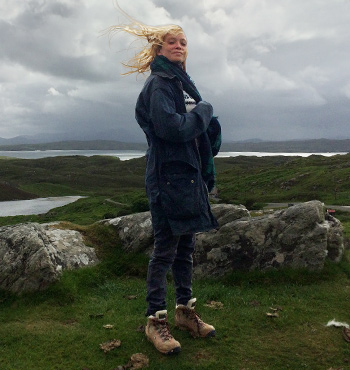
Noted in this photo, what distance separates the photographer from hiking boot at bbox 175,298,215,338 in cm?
554

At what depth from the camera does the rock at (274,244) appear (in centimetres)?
843

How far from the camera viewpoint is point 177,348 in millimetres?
5031

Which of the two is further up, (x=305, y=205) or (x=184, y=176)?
(x=184, y=176)

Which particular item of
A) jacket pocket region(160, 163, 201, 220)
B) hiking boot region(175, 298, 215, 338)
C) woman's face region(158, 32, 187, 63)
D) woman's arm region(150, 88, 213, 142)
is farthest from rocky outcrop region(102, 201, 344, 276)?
woman's face region(158, 32, 187, 63)

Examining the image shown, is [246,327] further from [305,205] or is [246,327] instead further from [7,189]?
[7,189]

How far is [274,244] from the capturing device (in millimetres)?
8719

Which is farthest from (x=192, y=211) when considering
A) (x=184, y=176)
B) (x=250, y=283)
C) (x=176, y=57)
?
(x=250, y=283)

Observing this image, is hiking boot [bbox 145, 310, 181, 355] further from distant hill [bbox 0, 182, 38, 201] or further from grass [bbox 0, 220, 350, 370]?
distant hill [bbox 0, 182, 38, 201]

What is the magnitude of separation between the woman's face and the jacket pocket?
177 cm

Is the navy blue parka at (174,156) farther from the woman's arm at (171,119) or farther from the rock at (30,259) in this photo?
the rock at (30,259)

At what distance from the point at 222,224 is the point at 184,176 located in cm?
534

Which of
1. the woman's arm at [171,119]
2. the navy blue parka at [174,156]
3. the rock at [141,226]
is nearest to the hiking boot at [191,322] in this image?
the navy blue parka at [174,156]

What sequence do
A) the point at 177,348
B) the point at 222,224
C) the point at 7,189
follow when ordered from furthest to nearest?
the point at 7,189 < the point at 222,224 < the point at 177,348

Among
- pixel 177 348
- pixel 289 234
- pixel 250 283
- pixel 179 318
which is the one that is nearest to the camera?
pixel 177 348
